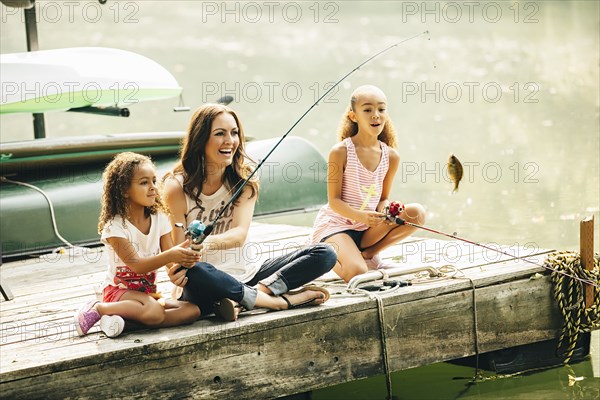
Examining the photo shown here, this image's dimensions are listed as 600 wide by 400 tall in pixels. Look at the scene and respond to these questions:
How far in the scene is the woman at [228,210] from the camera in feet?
12.7

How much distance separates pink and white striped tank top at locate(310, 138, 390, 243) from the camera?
14.6 feet

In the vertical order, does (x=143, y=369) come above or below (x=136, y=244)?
below

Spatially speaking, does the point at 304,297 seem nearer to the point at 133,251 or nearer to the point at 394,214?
the point at 394,214

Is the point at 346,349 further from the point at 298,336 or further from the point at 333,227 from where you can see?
the point at 333,227

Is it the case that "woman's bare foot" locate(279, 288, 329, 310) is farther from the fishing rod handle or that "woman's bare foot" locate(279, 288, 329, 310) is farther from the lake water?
the lake water

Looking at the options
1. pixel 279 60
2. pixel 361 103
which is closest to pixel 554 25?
pixel 279 60

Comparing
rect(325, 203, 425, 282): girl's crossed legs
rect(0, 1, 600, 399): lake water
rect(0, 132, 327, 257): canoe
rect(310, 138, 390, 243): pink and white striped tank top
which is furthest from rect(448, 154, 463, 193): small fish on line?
rect(0, 132, 327, 257): canoe

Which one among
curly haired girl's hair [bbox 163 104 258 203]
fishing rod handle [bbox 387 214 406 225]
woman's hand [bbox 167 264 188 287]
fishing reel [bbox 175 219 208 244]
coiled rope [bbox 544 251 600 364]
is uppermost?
curly haired girl's hair [bbox 163 104 258 203]

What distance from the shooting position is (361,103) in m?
4.39

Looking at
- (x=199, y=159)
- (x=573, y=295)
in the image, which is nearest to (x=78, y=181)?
(x=199, y=159)

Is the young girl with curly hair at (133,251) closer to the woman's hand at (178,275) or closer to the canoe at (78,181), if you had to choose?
the woman's hand at (178,275)

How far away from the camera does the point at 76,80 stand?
6.54 metres

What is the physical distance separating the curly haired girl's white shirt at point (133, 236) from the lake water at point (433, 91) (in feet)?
3.88

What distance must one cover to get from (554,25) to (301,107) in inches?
212
